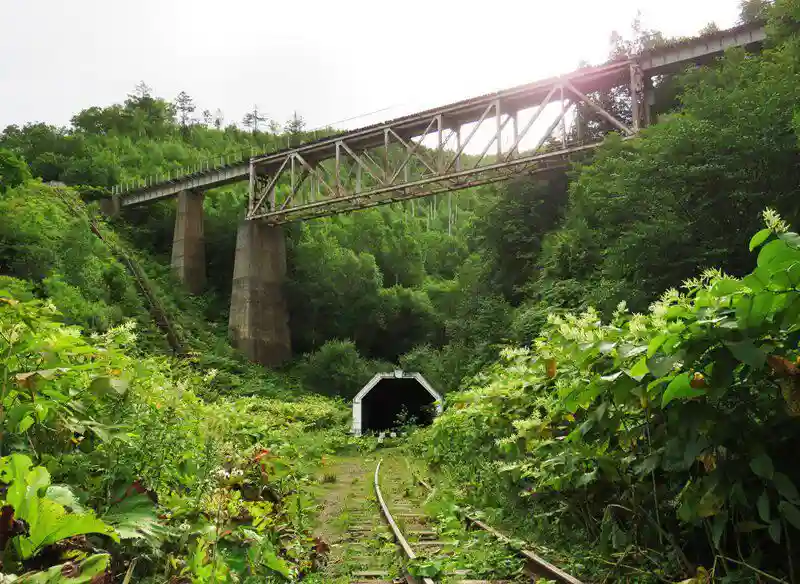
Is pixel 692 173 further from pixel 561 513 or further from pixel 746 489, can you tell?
pixel 746 489

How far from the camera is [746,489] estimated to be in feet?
12.4

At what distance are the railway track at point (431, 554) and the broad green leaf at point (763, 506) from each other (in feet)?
6.51

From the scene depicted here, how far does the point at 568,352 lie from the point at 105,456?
334cm

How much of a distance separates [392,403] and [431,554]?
27.2 metres

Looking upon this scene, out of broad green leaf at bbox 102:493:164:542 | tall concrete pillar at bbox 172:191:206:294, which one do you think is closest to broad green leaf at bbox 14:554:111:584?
broad green leaf at bbox 102:493:164:542

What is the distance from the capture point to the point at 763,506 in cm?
351

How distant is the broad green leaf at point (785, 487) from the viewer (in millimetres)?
3479

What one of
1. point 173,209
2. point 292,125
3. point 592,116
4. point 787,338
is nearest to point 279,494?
point 787,338

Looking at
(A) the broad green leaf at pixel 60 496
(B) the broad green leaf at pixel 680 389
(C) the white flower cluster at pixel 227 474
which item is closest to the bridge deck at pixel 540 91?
(C) the white flower cluster at pixel 227 474

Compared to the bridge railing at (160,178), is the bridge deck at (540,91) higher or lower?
lower

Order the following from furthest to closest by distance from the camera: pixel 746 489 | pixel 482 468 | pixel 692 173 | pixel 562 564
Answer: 1. pixel 692 173
2. pixel 482 468
3. pixel 562 564
4. pixel 746 489

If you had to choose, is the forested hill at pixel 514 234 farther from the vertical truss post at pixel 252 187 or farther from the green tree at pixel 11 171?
the vertical truss post at pixel 252 187

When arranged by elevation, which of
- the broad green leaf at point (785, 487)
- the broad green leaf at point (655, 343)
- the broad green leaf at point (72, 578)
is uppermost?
the broad green leaf at point (655, 343)

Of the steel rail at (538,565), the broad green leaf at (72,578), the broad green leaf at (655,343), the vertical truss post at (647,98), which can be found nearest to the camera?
the broad green leaf at (72,578)
